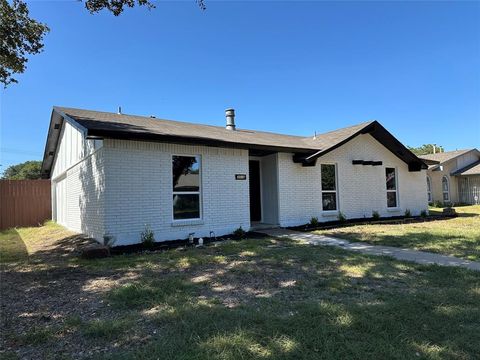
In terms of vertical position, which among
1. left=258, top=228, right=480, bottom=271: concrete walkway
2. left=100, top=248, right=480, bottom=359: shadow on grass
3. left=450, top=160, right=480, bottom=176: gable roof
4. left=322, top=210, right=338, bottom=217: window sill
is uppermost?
left=450, top=160, right=480, bottom=176: gable roof

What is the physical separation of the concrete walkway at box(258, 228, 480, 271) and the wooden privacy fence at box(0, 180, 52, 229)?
45.6 feet

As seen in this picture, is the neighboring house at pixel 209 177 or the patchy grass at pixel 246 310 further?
the neighboring house at pixel 209 177

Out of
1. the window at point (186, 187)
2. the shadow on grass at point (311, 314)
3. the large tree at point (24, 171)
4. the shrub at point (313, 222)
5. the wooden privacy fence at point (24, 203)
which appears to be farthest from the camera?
the large tree at point (24, 171)

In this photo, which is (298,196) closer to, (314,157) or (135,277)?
(314,157)

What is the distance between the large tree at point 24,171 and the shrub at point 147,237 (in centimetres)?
5483

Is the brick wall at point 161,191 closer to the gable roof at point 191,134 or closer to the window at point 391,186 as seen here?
the gable roof at point 191,134

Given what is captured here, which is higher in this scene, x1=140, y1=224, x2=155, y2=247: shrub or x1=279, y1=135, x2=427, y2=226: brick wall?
x1=279, y1=135, x2=427, y2=226: brick wall

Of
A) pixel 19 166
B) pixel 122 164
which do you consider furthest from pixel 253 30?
pixel 19 166

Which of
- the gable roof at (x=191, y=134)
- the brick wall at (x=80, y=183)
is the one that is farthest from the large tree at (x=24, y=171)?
the brick wall at (x=80, y=183)

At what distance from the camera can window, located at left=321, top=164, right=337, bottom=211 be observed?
44.3ft

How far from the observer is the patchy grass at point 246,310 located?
3.22 m

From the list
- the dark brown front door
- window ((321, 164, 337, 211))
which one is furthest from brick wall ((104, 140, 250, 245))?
window ((321, 164, 337, 211))

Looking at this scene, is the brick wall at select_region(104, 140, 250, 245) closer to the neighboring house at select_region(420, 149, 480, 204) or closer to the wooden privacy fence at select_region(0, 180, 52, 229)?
the wooden privacy fence at select_region(0, 180, 52, 229)

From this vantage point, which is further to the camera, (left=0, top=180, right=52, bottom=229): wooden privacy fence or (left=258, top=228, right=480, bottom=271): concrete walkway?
(left=0, top=180, right=52, bottom=229): wooden privacy fence
